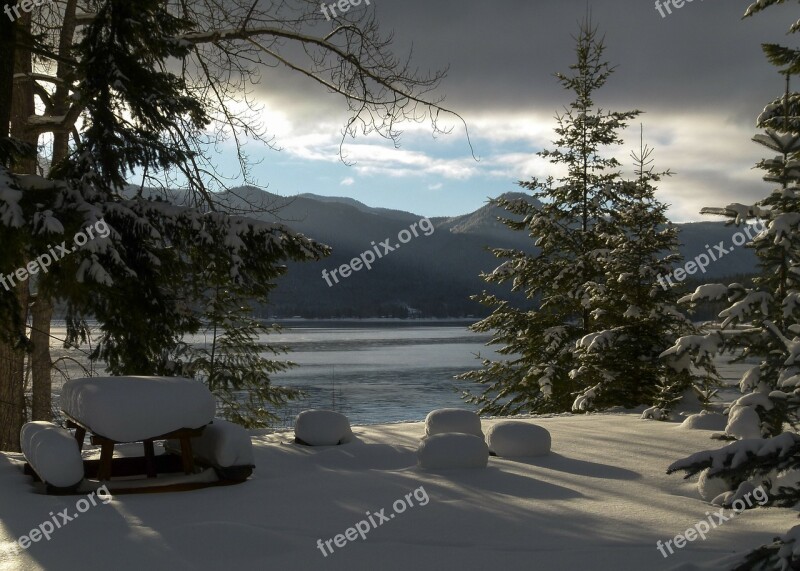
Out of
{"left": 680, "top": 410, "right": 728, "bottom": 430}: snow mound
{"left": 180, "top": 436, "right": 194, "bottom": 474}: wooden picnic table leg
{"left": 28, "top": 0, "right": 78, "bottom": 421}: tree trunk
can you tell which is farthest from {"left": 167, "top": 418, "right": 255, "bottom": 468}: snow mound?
{"left": 680, "top": 410, "right": 728, "bottom": 430}: snow mound

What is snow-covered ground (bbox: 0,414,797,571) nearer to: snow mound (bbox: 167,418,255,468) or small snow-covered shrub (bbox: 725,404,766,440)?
snow mound (bbox: 167,418,255,468)

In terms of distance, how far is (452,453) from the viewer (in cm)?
783

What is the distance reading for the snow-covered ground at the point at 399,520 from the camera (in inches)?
194

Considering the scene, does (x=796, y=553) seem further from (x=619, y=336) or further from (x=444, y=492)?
(x=619, y=336)

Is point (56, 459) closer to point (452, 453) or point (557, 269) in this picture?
point (452, 453)

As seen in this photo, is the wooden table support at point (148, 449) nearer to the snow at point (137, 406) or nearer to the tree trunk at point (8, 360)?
the snow at point (137, 406)

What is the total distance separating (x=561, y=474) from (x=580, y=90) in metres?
17.6

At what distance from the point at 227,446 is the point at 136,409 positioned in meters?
1.04

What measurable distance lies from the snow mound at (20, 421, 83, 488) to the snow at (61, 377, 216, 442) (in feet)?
0.89

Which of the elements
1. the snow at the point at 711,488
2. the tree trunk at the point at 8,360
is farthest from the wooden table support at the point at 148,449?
the snow at the point at 711,488

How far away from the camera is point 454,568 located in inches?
187

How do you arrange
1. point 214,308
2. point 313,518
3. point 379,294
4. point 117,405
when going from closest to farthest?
point 313,518
point 117,405
point 214,308
point 379,294

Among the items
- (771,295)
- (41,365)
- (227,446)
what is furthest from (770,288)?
(41,365)

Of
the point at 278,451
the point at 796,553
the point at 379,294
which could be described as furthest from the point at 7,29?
the point at 379,294
